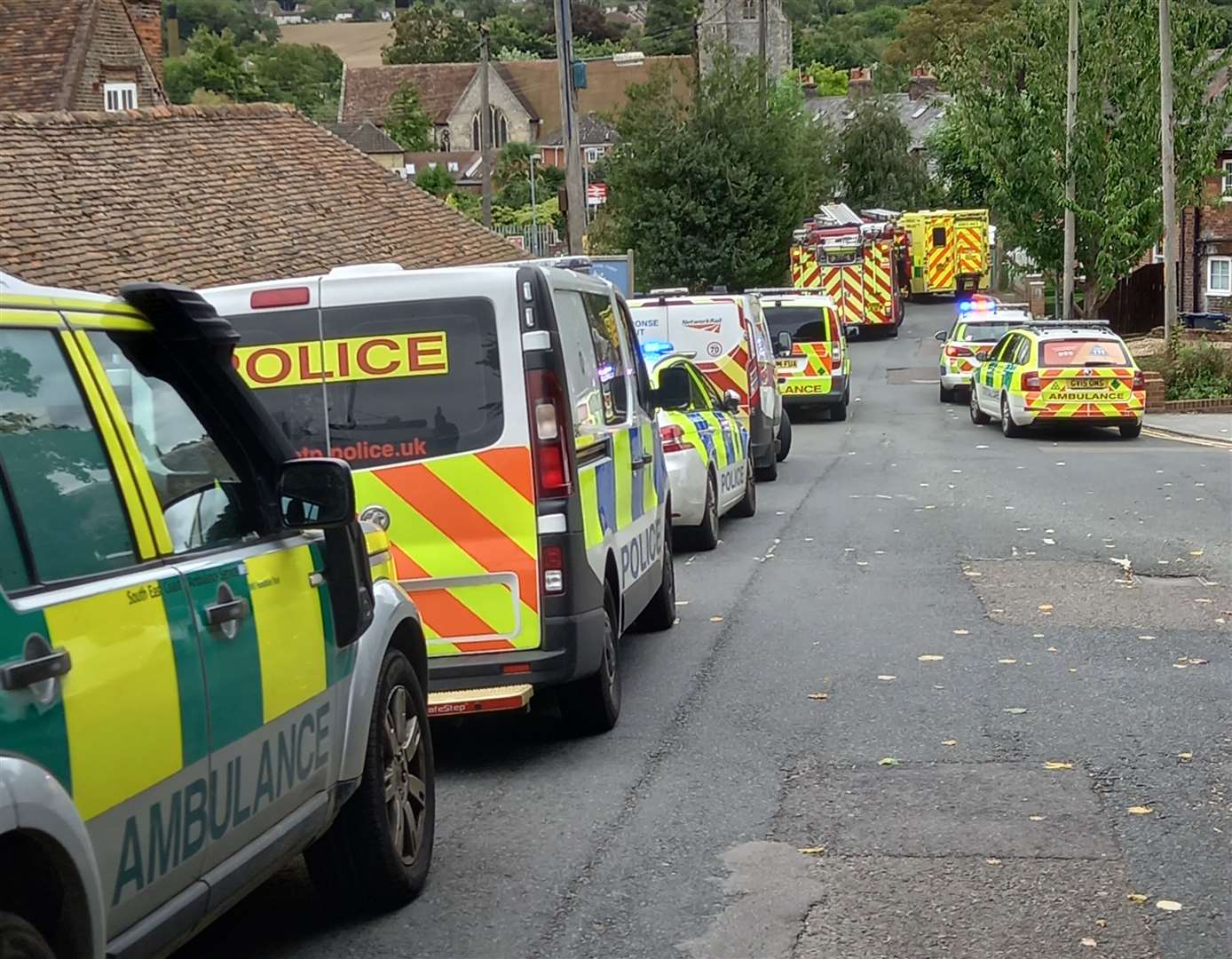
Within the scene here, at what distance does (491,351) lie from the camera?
752 cm

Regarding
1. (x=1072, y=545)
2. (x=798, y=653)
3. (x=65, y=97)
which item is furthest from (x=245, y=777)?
(x=65, y=97)

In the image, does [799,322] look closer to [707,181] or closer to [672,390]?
[672,390]

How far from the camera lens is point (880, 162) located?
7925 cm

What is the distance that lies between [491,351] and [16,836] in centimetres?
426

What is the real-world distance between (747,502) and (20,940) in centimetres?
1445

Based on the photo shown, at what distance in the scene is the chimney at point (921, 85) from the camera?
4257 inches

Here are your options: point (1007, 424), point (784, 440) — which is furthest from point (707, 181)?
point (784, 440)

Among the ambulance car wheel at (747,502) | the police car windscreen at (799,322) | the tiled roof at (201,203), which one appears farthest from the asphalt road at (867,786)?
the police car windscreen at (799,322)

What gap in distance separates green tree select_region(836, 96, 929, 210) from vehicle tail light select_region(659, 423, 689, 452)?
65.1 metres

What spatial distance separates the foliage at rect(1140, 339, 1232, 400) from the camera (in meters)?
33.3

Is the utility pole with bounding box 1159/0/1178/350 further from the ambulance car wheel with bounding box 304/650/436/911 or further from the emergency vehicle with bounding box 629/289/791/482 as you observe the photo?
the ambulance car wheel with bounding box 304/650/436/911

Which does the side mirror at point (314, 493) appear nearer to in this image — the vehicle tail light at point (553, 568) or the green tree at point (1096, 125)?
the vehicle tail light at point (553, 568)

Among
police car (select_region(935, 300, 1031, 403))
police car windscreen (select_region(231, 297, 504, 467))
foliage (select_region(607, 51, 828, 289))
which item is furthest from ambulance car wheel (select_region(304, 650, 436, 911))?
foliage (select_region(607, 51, 828, 289))

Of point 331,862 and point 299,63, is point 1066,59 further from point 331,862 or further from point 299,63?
point 299,63
